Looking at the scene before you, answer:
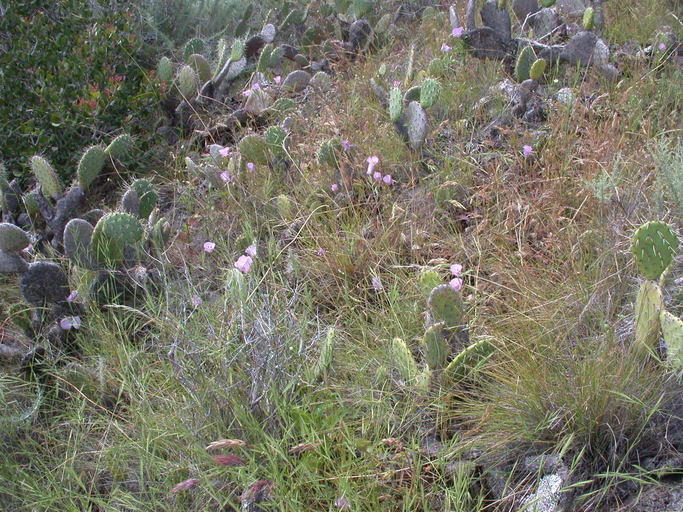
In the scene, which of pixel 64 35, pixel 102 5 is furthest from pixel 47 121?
pixel 102 5

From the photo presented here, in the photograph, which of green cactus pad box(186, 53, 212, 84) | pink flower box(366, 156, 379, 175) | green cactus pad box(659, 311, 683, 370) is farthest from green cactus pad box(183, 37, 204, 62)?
green cactus pad box(659, 311, 683, 370)

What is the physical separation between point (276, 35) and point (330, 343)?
371cm

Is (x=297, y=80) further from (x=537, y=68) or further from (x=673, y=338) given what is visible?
(x=673, y=338)

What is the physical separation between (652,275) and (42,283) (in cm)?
207

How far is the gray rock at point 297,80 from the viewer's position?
4.24 m

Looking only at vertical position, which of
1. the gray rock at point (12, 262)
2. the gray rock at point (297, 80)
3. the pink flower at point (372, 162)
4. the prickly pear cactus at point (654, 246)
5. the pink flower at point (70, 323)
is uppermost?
the prickly pear cactus at point (654, 246)

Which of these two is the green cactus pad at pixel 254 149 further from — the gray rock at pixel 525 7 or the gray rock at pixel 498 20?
the gray rock at pixel 525 7

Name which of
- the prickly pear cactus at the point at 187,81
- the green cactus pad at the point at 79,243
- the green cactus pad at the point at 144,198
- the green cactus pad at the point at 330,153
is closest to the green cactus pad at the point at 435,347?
the green cactus pad at the point at 330,153

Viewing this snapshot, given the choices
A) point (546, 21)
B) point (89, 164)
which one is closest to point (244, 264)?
point (89, 164)

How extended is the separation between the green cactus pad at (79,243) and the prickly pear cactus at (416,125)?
4.58ft

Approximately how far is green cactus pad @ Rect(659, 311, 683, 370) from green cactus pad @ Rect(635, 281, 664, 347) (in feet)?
0.15

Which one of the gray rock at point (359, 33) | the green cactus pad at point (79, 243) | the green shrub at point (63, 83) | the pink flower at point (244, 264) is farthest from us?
the gray rock at point (359, 33)

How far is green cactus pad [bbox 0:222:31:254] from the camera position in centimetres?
262

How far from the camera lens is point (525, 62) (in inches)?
137
